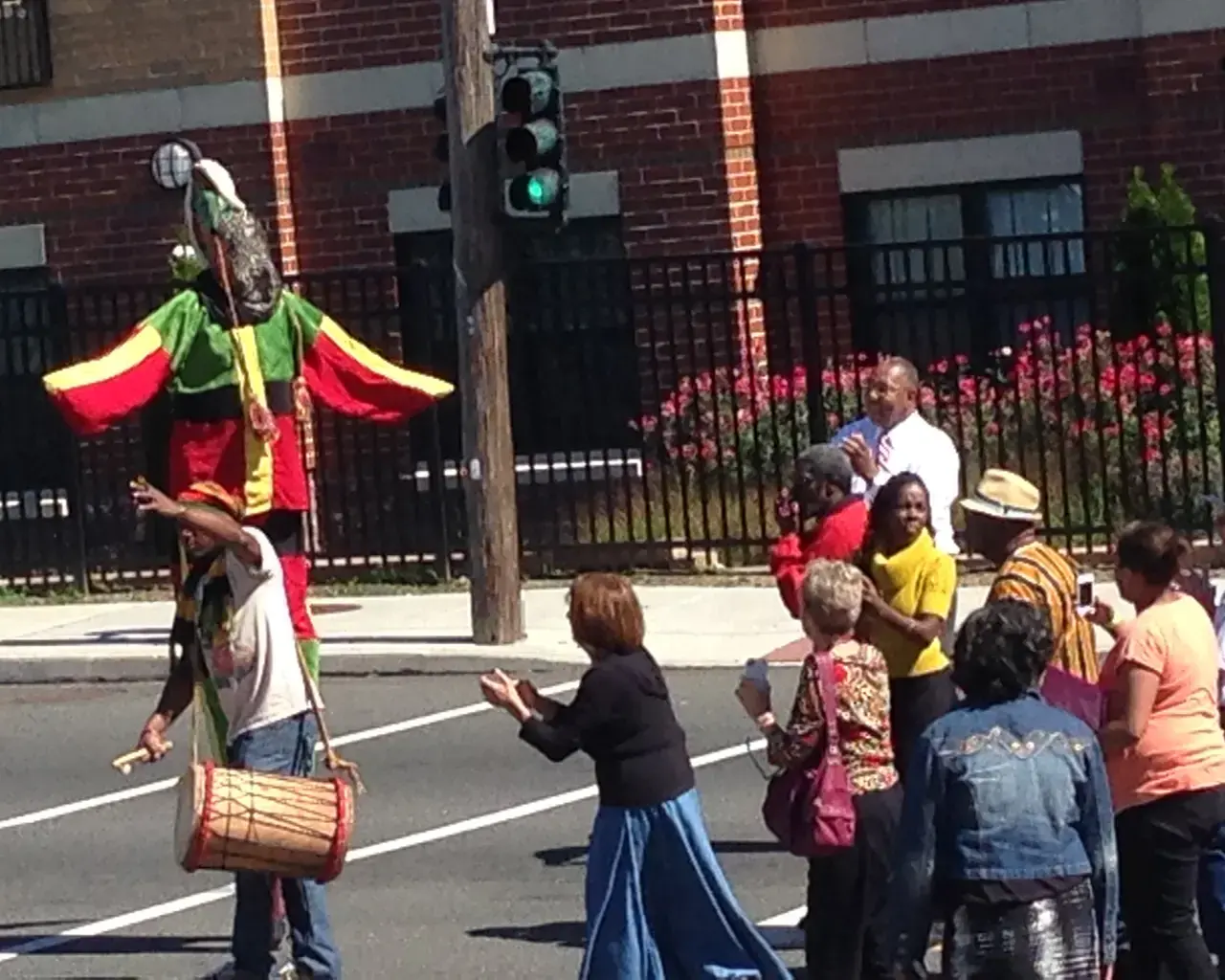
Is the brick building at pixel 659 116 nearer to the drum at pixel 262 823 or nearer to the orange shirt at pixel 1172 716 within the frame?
the drum at pixel 262 823

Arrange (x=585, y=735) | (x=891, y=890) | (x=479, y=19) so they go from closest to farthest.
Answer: (x=891, y=890) → (x=585, y=735) → (x=479, y=19)

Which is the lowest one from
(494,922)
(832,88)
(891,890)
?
(494,922)

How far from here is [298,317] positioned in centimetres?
921

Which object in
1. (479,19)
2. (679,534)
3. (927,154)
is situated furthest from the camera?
(927,154)

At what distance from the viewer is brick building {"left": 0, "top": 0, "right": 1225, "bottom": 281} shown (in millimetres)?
19766

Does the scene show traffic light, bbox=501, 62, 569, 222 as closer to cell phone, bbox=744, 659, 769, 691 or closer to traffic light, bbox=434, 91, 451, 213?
traffic light, bbox=434, 91, 451, 213

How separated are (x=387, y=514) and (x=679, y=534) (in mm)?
2041

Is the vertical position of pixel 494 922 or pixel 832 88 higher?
pixel 832 88

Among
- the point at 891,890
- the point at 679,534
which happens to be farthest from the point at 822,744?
the point at 679,534

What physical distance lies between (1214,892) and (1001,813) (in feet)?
5.88

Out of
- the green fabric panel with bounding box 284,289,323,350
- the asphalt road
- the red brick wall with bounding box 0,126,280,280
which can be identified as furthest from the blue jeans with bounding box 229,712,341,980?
the red brick wall with bounding box 0,126,280,280

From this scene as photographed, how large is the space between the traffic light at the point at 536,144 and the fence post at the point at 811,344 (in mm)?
3366

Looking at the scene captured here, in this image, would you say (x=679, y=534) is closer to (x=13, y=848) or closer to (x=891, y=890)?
(x=13, y=848)

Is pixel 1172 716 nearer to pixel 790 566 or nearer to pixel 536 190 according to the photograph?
pixel 790 566
